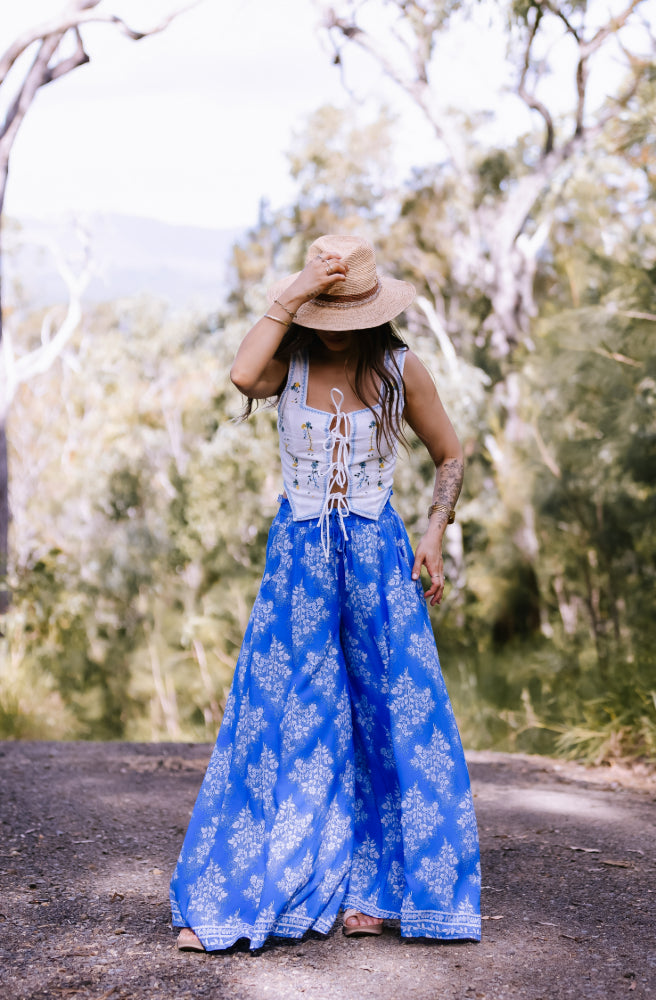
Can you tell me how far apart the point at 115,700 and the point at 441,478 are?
8.59 meters

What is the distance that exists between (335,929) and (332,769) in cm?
42

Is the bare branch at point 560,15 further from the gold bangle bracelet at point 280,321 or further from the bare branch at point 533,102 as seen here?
the gold bangle bracelet at point 280,321

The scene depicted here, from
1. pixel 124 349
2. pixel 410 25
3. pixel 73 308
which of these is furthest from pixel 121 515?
pixel 124 349

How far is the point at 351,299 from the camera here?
2.43 metres

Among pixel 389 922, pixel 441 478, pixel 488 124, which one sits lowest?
pixel 389 922

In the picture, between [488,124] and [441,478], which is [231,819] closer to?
[441,478]

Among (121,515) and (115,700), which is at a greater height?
(121,515)

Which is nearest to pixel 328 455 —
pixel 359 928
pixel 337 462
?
pixel 337 462

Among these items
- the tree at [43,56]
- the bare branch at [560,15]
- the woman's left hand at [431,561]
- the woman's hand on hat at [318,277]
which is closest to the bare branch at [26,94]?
the tree at [43,56]

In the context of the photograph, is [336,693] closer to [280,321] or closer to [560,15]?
[280,321]

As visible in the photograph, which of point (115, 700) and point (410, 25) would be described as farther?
point (410, 25)

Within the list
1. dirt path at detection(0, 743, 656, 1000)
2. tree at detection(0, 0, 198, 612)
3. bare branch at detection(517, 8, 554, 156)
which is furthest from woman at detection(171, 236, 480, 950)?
bare branch at detection(517, 8, 554, 156)

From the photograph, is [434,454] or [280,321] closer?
[280,321]

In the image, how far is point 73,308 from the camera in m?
20.2
